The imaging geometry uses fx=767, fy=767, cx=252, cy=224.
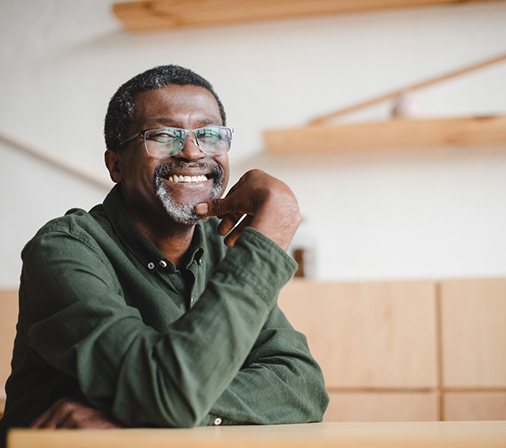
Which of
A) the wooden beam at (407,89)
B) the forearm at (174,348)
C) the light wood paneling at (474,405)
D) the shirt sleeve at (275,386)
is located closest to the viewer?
the forearm at (174,348)

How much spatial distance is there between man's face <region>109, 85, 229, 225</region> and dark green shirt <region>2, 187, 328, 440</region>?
0.21 ft

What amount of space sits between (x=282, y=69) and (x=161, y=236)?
68.2 inches

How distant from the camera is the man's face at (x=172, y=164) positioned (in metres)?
1.54

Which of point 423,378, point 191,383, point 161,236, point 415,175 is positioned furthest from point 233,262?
point 415,175

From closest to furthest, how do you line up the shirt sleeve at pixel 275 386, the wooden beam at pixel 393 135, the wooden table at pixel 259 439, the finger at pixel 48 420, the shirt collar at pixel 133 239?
the wooden table at pixel 259 439
the finger at pixel 48 420
the shirt sleeve at pixel 275 386
the shirt collar at pixel 133 239
the wooden beam at pixel 393 135

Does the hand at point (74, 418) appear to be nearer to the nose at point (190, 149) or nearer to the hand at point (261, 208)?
the hand at point (261, 208)

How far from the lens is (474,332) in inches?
106

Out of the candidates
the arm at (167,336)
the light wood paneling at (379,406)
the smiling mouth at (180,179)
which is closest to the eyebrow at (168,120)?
the smiling mouth at (180,179)

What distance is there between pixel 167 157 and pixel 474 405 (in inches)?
64.2

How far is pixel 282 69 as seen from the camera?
10.3 ft

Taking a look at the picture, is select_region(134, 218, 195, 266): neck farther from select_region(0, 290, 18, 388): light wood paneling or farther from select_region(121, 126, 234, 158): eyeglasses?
select_region(0, 290, 18, 388): light wood paneling

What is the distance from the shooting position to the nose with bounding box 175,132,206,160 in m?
1.54

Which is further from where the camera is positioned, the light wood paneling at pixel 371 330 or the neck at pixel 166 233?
the light wood paneling at pixel 371 330

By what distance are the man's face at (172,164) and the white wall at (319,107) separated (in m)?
1.54
